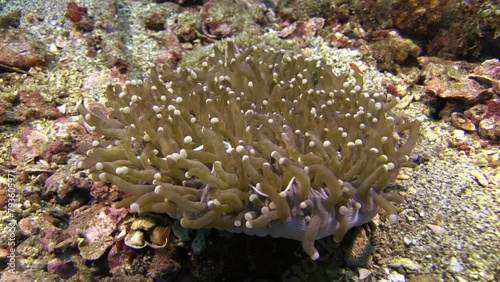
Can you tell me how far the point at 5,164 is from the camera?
3428 mm

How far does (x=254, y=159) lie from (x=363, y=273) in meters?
1.40

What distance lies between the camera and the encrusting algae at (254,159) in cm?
232

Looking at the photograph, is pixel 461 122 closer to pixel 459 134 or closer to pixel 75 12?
pixel 459 134

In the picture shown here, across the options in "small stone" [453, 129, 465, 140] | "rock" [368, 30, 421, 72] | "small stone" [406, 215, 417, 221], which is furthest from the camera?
"rock" [368, 30, 421, 72]

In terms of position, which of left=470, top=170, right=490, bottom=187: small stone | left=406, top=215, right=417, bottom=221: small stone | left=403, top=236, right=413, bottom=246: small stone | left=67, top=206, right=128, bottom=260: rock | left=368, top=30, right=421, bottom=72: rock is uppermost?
left=368, top=30, right=421, bottom=72: rock

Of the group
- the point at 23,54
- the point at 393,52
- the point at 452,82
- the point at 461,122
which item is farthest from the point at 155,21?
the point at 461,122

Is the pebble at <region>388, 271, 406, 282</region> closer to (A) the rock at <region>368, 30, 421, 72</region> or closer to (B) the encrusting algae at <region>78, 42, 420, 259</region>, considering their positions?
(B) the encrusting algae at <region>78, 42, 420, 259</region>

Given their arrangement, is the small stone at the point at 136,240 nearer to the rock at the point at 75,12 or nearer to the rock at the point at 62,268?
the rock at the point at 62,268

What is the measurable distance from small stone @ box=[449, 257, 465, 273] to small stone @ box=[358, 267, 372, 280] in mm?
619

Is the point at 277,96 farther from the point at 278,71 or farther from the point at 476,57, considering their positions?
the point at 476,57

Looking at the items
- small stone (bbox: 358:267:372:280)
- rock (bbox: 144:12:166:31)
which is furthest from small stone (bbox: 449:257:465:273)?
rock (bbox: 144:12:166:31)

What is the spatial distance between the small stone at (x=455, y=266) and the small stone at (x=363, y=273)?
0.62 metres

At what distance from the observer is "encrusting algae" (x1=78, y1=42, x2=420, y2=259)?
232 cm

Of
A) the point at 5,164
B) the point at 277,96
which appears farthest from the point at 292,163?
the point at 5,164
